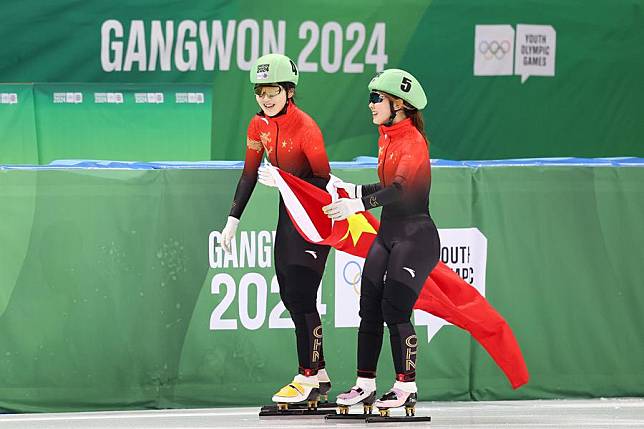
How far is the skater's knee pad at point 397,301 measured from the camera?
26.1 ft

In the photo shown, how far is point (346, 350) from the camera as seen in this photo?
29.7ft

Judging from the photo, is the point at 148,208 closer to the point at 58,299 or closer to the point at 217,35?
the point at 58,299

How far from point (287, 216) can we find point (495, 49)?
267 inches

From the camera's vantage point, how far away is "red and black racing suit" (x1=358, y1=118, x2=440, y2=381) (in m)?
7.91

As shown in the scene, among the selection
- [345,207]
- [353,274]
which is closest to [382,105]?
[345,207]

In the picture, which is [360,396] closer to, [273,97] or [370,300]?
[370,300]

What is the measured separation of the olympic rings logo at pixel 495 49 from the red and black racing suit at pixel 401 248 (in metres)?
6.69

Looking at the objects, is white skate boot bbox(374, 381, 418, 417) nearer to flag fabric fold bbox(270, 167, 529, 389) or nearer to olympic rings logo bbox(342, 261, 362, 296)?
flag fabric fold bbox(270, 167, 529, 389)

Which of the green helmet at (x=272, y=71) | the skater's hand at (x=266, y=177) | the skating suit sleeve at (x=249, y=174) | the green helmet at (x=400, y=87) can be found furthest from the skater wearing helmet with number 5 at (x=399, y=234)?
the skating suit sleeve at (x=249, y=174)

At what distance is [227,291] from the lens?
8.89 meters

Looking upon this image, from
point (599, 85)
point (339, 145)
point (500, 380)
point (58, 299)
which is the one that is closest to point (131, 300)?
point (58, 299)

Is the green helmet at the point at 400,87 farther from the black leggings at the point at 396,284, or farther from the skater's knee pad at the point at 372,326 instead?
the skater's knee pad at the point at 372,326

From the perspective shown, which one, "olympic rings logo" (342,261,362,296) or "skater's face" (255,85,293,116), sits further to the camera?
"olympic rings logo" (342,261,362,296)

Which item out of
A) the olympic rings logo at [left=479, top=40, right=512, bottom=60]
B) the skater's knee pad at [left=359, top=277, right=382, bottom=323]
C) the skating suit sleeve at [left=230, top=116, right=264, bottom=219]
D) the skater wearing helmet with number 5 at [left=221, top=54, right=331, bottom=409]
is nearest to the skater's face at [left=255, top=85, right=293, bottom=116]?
the skater wearing helmet with number 5 at [left=221, top=54, right=331, bottom=409]
